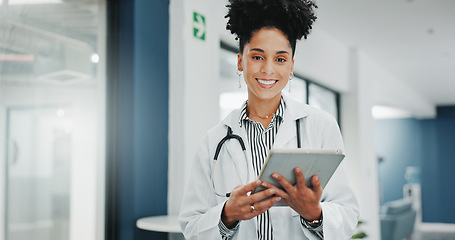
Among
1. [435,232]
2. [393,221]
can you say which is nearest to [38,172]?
[393,221]

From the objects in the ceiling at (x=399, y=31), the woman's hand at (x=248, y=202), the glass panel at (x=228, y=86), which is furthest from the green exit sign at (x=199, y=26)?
the woman's hand at (x=248, y=202)

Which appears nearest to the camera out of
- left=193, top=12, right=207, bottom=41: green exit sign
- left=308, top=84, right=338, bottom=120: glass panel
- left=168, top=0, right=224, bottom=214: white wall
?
left=168, top=0, right=224, bottom=214: white wall

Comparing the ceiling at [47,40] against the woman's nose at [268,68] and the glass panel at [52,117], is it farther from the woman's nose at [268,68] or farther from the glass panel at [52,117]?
the woman's nose at [268,68]

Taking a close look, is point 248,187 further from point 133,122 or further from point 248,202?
point 133,122

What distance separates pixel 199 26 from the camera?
3.15 m

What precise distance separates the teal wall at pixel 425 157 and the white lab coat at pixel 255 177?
38.7ft

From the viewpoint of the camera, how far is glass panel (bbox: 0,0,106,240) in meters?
2.26

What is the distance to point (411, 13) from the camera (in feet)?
15.9

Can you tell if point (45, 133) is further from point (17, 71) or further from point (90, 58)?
point (90, 58)

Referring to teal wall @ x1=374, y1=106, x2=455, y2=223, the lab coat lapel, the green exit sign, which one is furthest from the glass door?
teal wall @ x1=374, y1=106, x2=455, y2=223

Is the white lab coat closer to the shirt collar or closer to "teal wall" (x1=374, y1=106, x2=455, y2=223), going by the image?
the shirt collar

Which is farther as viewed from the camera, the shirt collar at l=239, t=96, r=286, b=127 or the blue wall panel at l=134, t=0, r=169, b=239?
the blue wall panel at l=134, t=0, r=169, b=239

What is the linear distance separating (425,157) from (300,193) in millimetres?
12167

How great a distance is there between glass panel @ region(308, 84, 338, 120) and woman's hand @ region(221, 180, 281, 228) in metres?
4.62
